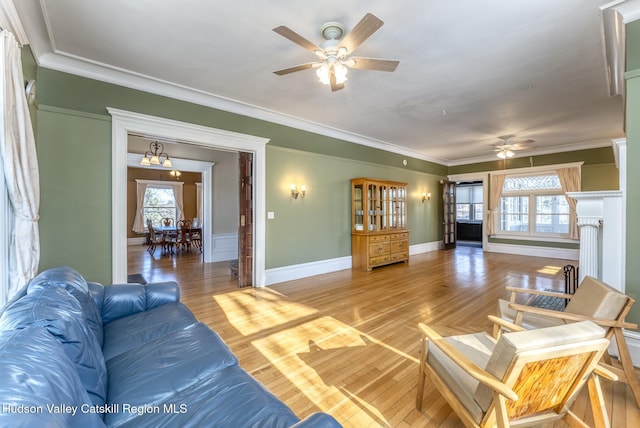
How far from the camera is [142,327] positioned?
2043 millimetres

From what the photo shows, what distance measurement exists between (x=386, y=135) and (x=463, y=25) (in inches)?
149

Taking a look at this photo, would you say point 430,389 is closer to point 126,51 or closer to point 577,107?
point 126,51

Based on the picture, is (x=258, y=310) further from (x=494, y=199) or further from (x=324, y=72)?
(x=494, y=199)

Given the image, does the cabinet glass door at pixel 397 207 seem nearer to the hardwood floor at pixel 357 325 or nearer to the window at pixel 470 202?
the hardwood floor at pixel 357 325

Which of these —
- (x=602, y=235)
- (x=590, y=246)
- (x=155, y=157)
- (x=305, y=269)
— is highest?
(x=155, y=157)

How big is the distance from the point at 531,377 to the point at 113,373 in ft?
6.91

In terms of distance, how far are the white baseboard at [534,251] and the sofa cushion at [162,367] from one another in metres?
8.77

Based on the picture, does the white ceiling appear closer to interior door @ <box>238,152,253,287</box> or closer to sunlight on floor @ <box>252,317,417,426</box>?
interior door @ <box>238,152,253,287</box>

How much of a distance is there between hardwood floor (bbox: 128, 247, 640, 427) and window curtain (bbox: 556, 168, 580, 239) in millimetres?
1354

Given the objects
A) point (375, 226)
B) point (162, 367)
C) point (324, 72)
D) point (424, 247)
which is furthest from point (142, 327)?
point (424, 247)

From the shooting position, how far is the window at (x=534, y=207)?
7.62 m

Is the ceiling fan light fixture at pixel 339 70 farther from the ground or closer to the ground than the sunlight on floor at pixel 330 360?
farther from the ground

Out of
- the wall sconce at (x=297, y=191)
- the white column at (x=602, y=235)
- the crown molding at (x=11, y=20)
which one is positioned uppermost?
the crown molding at (x=11, y=20)

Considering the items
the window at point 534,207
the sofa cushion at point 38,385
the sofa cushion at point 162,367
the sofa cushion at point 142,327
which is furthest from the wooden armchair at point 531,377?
the window at point 534,207
